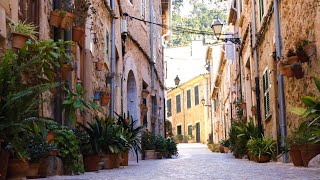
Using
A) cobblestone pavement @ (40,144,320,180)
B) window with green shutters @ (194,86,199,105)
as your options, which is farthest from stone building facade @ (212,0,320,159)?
window with green shutters @ (194,86,199,105)

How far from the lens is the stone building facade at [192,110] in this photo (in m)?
41.3

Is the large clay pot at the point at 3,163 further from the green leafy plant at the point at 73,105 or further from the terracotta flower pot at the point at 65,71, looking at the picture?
the terracotta flower pot at the point at 65,71

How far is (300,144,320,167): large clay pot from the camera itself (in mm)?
7469

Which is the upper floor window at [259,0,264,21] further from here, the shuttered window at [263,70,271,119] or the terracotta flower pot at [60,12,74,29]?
the terracotta flower pot at [60,12,74,29]

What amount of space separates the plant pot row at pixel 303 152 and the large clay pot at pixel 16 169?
4.12 m

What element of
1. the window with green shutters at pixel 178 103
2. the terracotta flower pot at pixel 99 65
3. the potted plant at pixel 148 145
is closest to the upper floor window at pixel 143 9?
the potted plant at pixel 148 145

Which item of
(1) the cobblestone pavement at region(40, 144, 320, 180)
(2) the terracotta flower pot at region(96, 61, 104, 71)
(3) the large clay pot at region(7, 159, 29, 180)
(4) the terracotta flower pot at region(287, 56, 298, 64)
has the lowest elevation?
(1) the cobblestone pavement at region(40, 144, 320, 180)

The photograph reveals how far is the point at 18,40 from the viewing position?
6.12 m

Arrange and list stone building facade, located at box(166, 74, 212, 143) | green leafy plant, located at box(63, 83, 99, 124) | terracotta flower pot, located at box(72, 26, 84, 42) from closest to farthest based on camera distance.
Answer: green leafy plant, located at box(63, 83, 99, 124) → terracotta flower pot, located at box(72, 26, 84, 42) → stone building facade, located at box(166, 74, 212, 143)

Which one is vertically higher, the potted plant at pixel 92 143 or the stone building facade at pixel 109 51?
the stone building facade at pixel 109 51

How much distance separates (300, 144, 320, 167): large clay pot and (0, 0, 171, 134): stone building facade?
3385 mm

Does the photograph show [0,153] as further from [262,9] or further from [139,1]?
[139,1]

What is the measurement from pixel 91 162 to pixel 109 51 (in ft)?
15.1

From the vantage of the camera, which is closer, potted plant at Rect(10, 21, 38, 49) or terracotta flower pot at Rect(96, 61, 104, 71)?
potted plant at Rect(10, 21, 38, 49)
